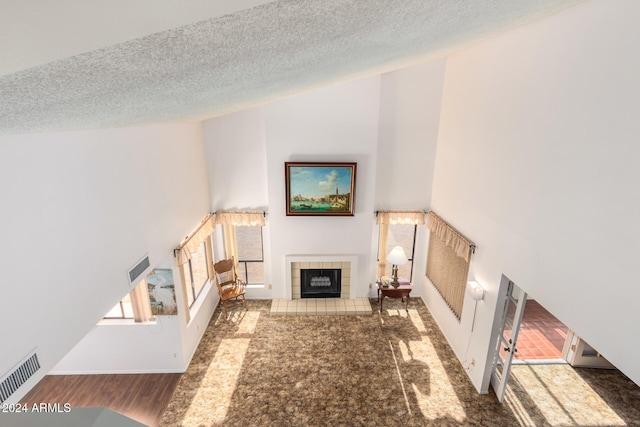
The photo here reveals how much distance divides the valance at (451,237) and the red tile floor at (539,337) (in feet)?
7.37

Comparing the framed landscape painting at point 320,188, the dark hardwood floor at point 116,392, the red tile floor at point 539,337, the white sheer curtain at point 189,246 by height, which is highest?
the framed landscape painting at point 320,188

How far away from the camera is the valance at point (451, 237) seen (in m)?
5.09

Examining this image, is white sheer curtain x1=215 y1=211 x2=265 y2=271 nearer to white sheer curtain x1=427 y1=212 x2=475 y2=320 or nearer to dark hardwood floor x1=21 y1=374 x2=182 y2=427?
dark hardwood floor x1=21 y1=374 x2=182 y2=427

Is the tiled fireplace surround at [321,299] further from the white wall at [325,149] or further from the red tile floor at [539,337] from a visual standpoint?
the red tile floor at [539,337]

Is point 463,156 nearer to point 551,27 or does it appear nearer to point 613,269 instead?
point 551,27

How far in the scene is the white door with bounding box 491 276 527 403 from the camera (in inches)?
170

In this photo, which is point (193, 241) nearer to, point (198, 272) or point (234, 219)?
point (234, 219)

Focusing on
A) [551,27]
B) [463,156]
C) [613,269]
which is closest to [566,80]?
[551,27]

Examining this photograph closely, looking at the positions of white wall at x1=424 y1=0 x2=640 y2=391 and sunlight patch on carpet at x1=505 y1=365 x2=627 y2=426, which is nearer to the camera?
white wall at x1=424 y1=0 x2=640 y2=391

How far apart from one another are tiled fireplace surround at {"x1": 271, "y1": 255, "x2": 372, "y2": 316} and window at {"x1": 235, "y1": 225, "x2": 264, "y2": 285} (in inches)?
44.9

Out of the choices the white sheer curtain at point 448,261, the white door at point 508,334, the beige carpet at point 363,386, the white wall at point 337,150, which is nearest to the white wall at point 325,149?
the white wall at point 337,150

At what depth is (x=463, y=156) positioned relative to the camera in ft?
17.6

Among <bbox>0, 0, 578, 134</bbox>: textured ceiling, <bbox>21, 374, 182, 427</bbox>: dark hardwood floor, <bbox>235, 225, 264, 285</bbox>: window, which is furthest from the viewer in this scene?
<bbox>235, 225, 264, 285</bbox>: window

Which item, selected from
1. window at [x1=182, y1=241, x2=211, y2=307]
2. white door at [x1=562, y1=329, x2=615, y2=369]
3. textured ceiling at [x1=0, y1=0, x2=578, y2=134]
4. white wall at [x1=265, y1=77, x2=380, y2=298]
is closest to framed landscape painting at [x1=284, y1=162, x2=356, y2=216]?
white wall at [x1=265, y1=77, x2=380, y2=298]
